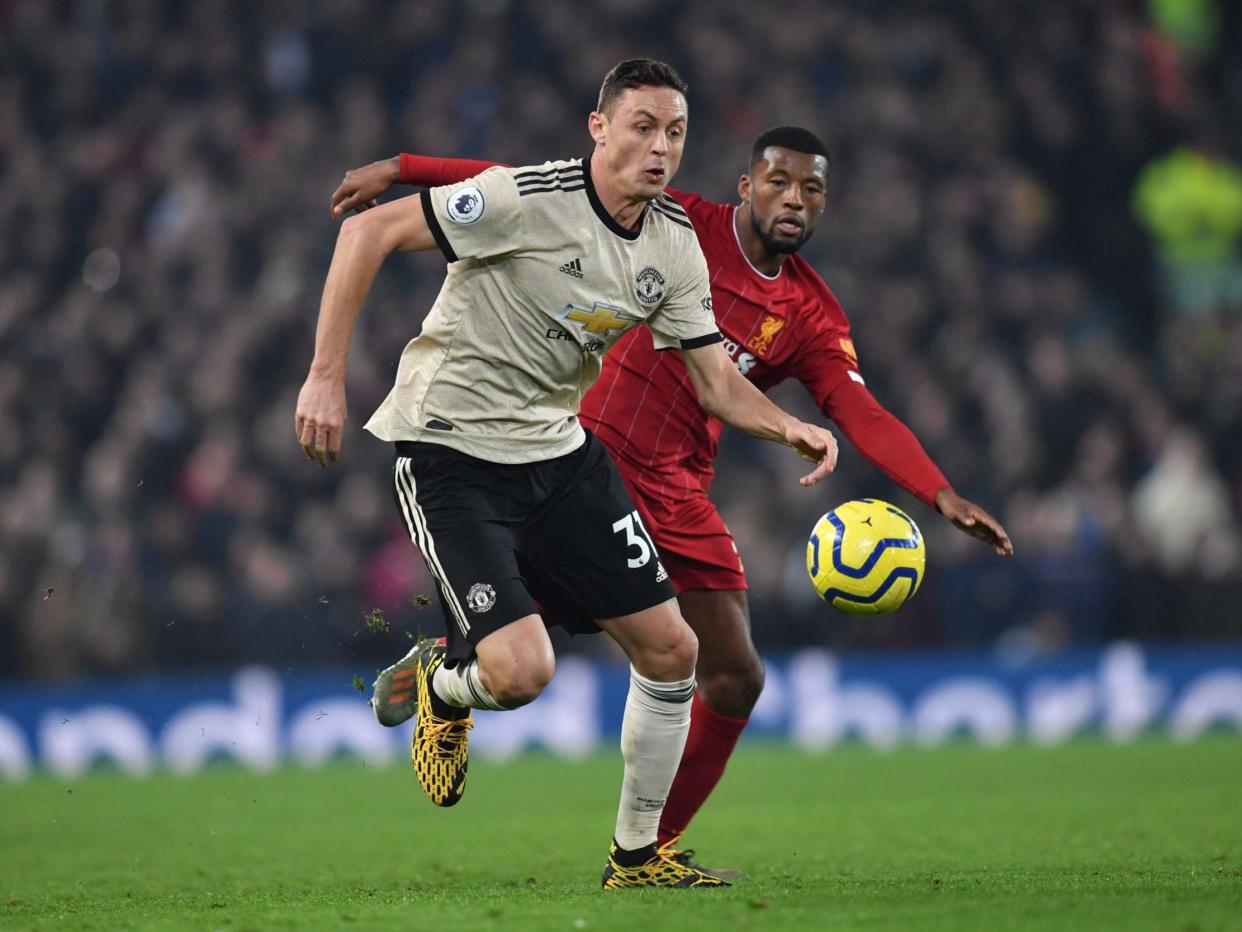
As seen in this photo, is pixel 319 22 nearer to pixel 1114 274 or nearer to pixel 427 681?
pixel 1114 274

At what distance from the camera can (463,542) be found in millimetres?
5562

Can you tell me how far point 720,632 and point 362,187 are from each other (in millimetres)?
2090

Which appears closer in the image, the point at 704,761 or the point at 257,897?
the point at 257,897

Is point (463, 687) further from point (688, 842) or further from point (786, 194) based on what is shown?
point (688, 842)

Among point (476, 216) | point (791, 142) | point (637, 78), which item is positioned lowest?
point (476, 216)

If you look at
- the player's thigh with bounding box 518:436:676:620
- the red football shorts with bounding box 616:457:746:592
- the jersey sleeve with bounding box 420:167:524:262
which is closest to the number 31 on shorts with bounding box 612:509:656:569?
the player's thigh with bounding box 518:436:676:620

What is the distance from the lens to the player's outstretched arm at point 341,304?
17.1 feet

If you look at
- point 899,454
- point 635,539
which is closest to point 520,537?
point 635,539

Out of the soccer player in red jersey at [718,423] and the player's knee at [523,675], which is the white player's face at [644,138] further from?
the player's knee at [523,675]

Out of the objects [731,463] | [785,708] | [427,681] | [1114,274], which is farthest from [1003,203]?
[427,681]

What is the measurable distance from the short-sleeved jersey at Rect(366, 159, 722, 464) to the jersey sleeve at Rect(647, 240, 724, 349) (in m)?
0.10

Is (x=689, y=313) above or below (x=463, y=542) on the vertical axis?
above

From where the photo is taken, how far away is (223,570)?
13406 millimetres

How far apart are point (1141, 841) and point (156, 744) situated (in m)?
8.39
